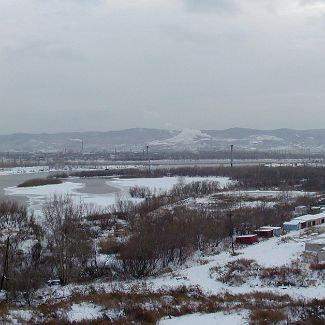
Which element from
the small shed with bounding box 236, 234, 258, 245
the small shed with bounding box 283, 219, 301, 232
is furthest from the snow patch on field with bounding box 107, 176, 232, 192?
the small shed with bounding box 236, 234, 258, 245

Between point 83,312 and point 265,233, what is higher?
point 83,312

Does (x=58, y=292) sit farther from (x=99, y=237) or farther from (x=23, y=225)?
(x=23, y=225)

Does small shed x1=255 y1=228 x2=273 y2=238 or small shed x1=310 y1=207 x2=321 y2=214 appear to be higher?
small shed x1=310 y1=207 x2=321 y2=214

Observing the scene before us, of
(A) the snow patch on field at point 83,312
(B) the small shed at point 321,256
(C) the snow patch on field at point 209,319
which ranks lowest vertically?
(B) the small shed at point 321,256

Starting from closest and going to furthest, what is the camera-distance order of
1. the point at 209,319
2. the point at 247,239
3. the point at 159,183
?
the point at 209,319 < the point at 247,239 < the point at 159,183

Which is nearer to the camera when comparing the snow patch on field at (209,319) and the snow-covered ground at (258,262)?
the snow patch on field at (209,319)

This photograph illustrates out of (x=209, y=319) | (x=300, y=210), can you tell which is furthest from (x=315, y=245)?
(x=300, y=210)

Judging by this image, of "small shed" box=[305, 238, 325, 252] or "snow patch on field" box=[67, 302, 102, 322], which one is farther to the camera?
"small shed" box=[305, 238, 325, 252]

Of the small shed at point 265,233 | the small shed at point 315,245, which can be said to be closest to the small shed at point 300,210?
the small shed at point 265,233

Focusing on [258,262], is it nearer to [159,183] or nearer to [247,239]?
[247,239]

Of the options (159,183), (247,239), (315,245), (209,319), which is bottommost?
(247,239)

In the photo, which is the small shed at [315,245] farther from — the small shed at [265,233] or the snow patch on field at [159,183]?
the snow patch on field at [159,183]

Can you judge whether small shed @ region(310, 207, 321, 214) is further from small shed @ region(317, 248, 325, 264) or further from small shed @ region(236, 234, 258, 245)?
small shed @ region(317, 248, 325, 264)
